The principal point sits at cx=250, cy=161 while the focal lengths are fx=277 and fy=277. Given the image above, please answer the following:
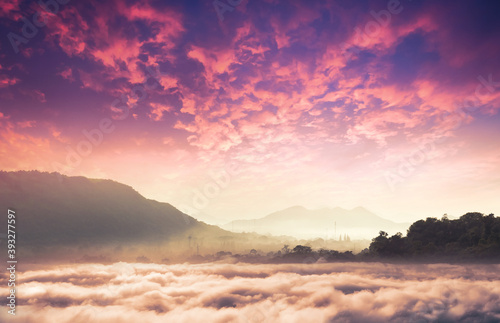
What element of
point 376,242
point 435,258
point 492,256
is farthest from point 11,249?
point 492,256

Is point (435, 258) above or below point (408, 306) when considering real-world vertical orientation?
above

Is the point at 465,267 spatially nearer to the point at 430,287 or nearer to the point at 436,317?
the point at 430,287

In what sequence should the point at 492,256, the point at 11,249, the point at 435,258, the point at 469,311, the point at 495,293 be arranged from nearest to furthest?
1. the point at 11,249
2. the point at 492,256
3. the point at 435,258
4. the point at 495,293
5. the point at 469,311

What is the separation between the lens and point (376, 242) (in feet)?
587

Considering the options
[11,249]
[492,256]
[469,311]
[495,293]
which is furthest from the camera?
[469,311]

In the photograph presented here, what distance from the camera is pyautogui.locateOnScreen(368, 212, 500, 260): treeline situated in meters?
150

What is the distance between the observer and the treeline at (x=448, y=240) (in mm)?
149625

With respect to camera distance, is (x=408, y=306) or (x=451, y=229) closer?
(x=451, y=229)

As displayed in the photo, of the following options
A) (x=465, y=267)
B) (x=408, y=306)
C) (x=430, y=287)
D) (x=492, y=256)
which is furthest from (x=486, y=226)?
(x=408, y=306)

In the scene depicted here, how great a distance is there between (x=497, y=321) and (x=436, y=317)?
112 ft

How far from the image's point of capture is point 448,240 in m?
164

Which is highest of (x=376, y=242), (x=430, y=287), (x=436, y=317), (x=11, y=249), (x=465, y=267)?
(x=11, y=249)

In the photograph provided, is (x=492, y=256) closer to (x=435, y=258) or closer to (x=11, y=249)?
(x=435, y=258)

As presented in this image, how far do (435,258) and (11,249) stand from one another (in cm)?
19310
